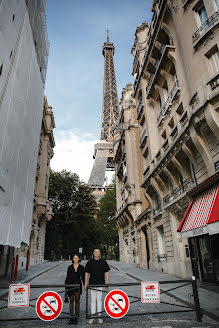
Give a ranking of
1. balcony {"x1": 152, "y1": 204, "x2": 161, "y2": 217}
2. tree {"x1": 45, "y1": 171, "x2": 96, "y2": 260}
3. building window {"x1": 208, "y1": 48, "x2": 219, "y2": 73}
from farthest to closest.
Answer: tree {"x1": 45, "y1": 171, "x2": 96, "y2": 260}, balcony {"x1": 152, "y1": 204, "x2": 161, "y2": 217}, building window {"x1": 208, "y1": 48, "x2": 219, "y2": 73}

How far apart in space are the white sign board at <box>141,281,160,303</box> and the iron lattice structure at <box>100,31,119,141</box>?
10720 cm

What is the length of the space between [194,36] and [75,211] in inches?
1375

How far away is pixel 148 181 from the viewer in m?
18.6

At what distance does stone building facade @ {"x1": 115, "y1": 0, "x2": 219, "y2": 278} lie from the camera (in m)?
10.1

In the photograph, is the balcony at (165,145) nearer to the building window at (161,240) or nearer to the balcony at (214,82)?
the balcony at (214,82)

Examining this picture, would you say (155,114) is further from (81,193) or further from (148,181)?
(81,193)

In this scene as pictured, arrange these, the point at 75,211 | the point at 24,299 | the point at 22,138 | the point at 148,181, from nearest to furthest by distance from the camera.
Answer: the point at 24,299 → the point at 22,138 → the point at 148,181 → the point at 75,211

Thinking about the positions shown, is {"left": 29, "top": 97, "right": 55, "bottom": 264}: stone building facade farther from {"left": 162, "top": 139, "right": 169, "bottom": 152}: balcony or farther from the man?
the man

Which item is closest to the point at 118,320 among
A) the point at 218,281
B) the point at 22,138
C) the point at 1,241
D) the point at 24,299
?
the point at 24,299

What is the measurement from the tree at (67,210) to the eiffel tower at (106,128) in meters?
38.2

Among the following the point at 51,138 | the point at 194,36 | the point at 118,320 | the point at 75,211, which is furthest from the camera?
the point at 75,211

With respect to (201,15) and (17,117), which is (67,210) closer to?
(17,117)

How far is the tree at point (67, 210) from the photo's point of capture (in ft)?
132

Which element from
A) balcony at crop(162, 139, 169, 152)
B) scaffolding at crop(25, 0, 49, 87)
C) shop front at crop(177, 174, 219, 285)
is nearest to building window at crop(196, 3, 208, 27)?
balcony at crop(162, 139, 169, 152)
